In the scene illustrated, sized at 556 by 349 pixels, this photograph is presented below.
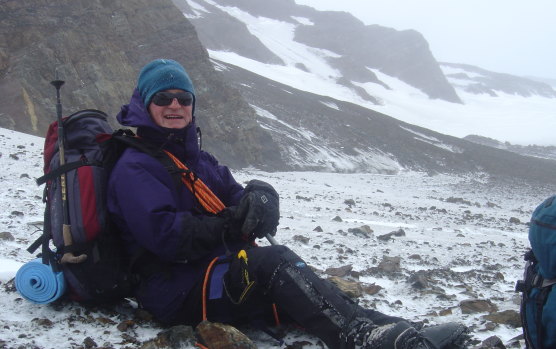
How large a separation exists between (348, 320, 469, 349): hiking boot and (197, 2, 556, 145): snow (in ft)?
159

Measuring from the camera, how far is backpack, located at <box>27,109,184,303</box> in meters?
2.66

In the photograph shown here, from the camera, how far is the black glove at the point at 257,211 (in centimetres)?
278

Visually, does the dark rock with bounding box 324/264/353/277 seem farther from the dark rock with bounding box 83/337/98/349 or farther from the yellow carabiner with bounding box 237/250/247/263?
the dark rock with bounding box 83/337/98/349

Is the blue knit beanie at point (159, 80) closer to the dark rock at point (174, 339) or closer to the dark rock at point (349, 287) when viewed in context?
the dark rock at point (174, 339)

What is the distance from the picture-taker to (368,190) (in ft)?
58.7

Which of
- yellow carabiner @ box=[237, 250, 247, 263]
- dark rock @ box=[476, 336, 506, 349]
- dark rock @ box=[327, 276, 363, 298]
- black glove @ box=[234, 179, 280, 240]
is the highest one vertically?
black glove @ box=[234, 179, 280, 240]

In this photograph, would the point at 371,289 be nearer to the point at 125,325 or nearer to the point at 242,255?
the point at 242,255

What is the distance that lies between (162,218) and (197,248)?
0.89ft

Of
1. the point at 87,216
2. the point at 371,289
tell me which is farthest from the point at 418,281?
the point at 87,216

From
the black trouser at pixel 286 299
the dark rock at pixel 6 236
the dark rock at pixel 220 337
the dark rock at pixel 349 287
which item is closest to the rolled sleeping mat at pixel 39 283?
the black trouser at pixel 286 299

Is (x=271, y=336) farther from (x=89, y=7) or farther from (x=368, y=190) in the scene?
(x=89, y=7)

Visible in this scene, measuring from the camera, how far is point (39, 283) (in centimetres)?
274

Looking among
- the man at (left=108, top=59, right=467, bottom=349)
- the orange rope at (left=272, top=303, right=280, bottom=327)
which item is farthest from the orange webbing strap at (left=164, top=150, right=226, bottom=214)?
the orange rope at (left=272, top=303, right=280, bottom=327)

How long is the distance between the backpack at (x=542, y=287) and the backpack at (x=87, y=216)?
195 centimetres
